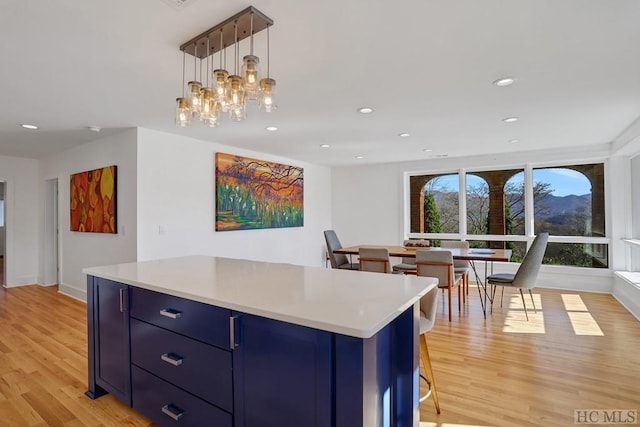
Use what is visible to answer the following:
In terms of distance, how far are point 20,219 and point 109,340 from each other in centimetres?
527

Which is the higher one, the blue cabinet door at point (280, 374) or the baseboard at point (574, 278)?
the blue cabinet door at point (280, 374)

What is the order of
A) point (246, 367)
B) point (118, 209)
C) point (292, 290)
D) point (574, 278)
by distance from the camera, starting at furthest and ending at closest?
point (574, 278), point (118, 209), point (292, 290), point (246, 367)

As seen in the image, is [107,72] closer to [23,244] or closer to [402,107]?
[402,107]

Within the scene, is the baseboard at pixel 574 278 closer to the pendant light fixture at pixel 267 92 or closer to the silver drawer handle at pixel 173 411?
the pendant light fixture at pixel 267 92

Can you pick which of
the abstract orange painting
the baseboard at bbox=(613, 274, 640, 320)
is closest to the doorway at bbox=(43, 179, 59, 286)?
the abstract orange painting

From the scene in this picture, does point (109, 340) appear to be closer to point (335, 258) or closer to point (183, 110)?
point (183, 110)

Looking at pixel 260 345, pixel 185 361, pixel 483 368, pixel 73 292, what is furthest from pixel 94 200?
pixel 483 368

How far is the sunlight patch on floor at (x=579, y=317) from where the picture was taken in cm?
338

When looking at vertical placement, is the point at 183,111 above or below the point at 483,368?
above

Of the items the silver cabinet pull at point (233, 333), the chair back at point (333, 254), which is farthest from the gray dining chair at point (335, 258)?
the silver cabinet pull at point (233, 333)

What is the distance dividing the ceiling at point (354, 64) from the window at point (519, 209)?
4.61 feet

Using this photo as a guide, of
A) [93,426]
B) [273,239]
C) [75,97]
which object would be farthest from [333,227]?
[93,426]

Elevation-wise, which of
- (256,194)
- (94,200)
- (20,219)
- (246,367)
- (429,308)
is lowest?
(246,367)

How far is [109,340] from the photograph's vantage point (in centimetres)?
207
